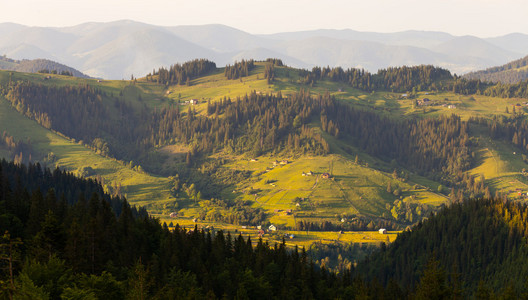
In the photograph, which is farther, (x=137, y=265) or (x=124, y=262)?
(x=124, y=262)

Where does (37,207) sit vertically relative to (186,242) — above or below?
above

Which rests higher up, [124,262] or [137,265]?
[137,265]

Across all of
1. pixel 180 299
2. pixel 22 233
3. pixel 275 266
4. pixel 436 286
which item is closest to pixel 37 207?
pixel 22 233

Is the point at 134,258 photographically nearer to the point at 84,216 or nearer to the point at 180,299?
the point at 84,216

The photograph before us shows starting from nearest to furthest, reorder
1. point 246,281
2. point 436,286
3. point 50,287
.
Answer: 1. point 50,287
2. point 436,286
3. point 246,281

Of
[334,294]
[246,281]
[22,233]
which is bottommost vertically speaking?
[334,294]

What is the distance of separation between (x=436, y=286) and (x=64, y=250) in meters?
67.2

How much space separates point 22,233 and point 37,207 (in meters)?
7.08

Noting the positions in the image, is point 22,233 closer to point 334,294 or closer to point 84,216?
point 84,216

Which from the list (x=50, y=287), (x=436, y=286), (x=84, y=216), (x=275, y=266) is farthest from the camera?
(x=275, y=266)

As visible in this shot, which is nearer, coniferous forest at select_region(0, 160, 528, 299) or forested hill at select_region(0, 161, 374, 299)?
forested hill at select_region(0, 161, 374, 299)

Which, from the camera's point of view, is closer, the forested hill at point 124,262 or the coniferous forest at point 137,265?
the forested hill at point 124,262

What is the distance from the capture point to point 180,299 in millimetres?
99750

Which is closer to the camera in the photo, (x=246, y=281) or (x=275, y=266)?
(x=246, y=281)
